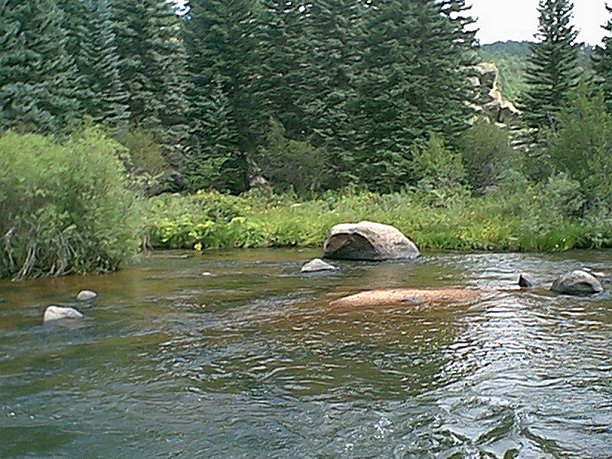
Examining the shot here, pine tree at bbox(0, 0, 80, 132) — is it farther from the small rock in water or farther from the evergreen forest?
the small rock in water

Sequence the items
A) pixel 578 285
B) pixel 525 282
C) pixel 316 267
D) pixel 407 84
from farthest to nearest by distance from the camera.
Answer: pixel 407 84, pixel 316 267, pixel 525 282, pixel 578 285

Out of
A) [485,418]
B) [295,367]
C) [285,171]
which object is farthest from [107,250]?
[285,171]

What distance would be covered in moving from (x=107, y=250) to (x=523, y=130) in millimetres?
23298

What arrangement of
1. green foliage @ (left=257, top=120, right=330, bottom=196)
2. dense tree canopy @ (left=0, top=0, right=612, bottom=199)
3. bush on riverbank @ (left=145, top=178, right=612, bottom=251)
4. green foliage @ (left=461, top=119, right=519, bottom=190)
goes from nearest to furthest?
bush on riverbank @ (left=145, top=178, right=612, bottom=251)
green foliage @ (left=461, top=119, right=519, bottom=190)
dense tree canopy @ (left=0, top=0, right=612, bottom=199)
green foliage @ (left=257, top=120, right=330, bottom=196)

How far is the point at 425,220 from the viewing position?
20516 millimetres

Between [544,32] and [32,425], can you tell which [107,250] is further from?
[544,32]

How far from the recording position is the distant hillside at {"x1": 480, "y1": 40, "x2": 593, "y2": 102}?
1896 inches

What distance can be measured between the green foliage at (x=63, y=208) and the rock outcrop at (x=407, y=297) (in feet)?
18.5

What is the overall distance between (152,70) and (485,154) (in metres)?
15.4

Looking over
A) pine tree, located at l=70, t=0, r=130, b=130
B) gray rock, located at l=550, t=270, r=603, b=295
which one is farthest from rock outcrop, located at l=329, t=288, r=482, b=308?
pine tree, located at l=70, t=0, r=130, b=130

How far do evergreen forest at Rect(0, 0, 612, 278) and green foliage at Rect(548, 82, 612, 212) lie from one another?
36 mm

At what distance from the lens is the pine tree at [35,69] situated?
28438 millimetres

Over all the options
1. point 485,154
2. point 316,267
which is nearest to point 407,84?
point 485,154

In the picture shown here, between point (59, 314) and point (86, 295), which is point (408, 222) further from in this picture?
point (59, 314)
